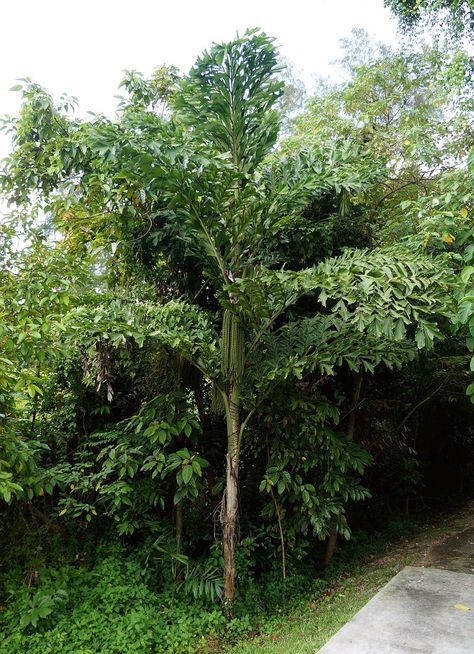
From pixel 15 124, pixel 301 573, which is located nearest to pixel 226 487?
pixel 301 573

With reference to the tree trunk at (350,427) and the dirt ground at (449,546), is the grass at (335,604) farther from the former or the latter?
the tree trunk at (350,427)

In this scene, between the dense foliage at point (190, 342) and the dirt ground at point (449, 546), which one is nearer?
the dense foliage at point (190, 342)

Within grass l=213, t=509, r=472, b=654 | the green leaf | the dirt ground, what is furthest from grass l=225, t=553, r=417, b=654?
the green leaf

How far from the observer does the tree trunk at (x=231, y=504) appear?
12.6 feet

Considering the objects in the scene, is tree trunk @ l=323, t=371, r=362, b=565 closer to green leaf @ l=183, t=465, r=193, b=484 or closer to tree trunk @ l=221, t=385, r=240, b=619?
tree trunk @ l=221, t=385, r=240, b=619

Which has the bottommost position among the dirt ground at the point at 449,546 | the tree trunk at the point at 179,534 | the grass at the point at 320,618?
the grass at the point at 320,618

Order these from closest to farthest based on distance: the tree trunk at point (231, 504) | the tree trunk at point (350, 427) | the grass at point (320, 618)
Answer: the grass at point (320, 618)
the tree trunk at point (231, 504)
the tree trunk at point (350, 427)

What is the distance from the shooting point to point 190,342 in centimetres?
347

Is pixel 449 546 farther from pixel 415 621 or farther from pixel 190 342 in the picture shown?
pixel 190 342

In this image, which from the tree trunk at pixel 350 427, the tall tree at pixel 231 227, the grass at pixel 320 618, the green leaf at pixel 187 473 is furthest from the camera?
the tree trunk at pixel 350 427

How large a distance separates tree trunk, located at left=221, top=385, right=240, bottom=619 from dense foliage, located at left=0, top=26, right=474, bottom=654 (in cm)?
2

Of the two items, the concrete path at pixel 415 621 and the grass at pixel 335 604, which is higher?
the concrete path at pixel 415 621

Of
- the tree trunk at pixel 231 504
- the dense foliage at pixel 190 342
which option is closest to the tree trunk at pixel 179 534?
the dense foliage at pixel 190 342

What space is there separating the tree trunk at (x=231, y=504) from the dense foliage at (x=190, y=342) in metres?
0.02
